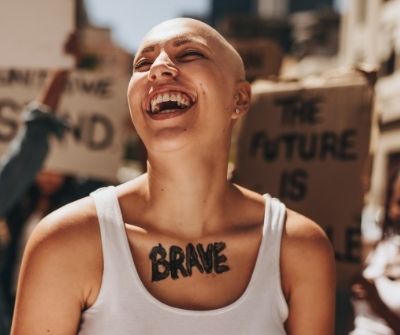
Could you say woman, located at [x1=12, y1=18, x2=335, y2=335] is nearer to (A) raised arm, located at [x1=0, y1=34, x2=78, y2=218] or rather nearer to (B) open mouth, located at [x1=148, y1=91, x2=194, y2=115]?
(B) open mouth, located at [x1=148, y1=91, x2=194, y2=115]

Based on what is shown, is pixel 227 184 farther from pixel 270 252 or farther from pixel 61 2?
pixel 61 2

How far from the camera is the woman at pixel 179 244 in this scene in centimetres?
119

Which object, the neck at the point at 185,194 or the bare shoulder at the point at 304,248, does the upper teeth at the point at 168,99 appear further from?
the bare shoulder at the point at 304,248

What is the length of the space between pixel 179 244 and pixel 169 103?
33 cm

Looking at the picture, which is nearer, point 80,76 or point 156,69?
point 156,69

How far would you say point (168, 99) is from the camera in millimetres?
1273

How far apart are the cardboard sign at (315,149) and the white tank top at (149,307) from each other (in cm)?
84

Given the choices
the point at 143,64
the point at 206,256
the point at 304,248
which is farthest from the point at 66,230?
the point at 304,248

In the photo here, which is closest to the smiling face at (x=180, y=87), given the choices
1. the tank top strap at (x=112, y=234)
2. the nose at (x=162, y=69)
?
the nose at (x=162, y=69)

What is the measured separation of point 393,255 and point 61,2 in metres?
1.78

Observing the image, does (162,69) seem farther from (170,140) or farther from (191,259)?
(191,259)

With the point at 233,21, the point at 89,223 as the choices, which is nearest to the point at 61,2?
the point at 89,223

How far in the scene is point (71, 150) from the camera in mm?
3285

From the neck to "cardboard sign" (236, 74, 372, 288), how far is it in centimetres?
83
